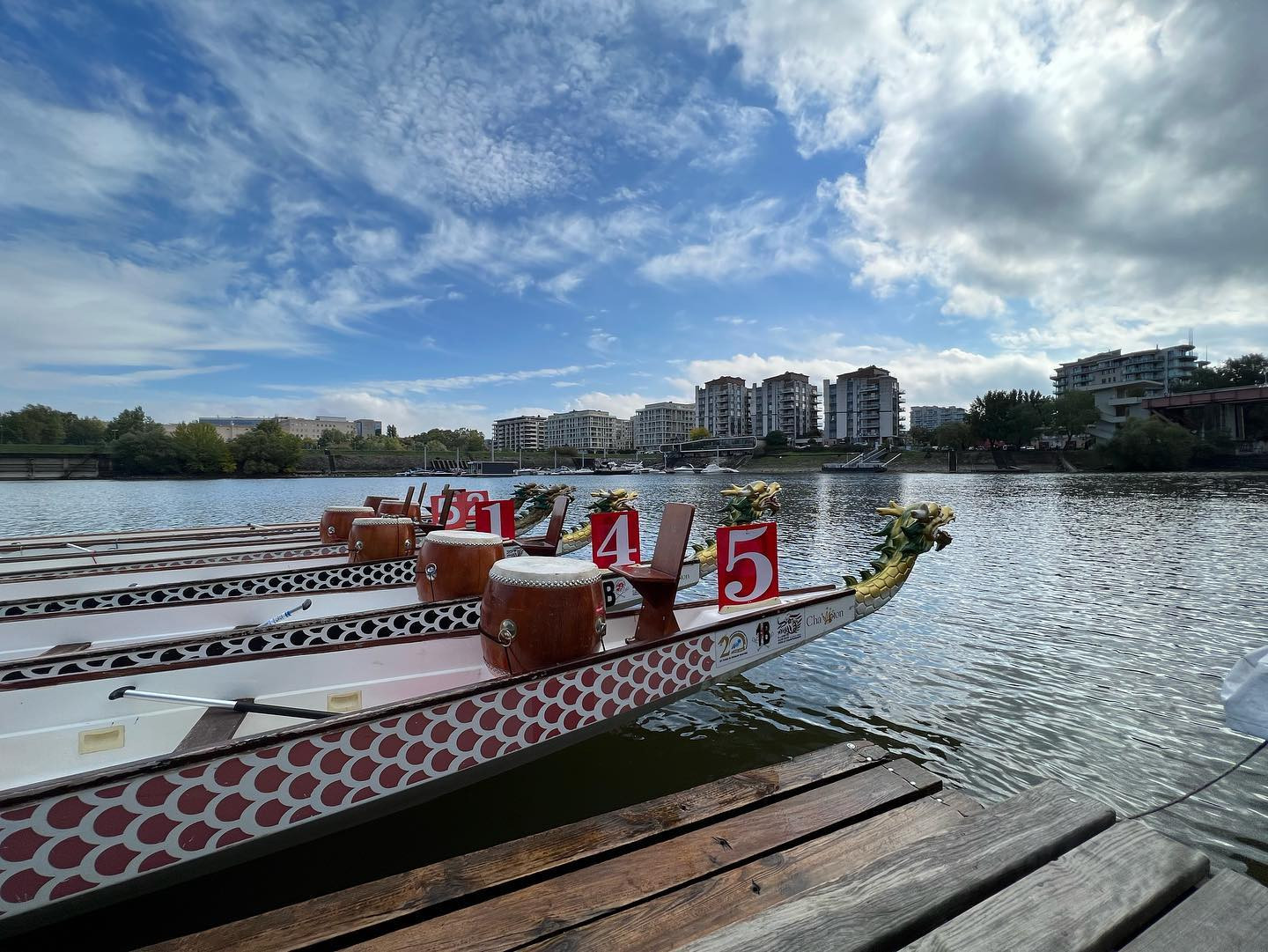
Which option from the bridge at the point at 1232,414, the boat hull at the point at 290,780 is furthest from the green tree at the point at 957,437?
the boat hull at the point at 290,780

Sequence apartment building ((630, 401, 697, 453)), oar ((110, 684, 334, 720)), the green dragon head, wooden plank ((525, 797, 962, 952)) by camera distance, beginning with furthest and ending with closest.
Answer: apartment building ((630, 401, 697, 453)) → the green dragon head → oar ((110, 684, 334, 720)) → wooden plank ((525, 797, 962, 952))

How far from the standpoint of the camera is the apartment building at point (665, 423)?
191 meters

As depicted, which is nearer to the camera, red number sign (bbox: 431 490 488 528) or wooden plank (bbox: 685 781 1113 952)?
wooden plank (bbox: 685 781 1113 952)

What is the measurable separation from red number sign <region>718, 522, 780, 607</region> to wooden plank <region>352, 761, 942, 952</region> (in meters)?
2.33

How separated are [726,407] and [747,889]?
17047cm

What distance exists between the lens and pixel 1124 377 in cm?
13350

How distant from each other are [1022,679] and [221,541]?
588 inches

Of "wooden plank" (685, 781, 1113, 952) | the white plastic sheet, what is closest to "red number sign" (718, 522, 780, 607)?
the white plastic sheet

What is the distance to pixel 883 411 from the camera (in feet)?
454

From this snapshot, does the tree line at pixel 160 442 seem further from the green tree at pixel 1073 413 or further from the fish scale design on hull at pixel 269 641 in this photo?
the green tree at pixel 1073 413

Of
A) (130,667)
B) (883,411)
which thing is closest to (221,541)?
(130,667)

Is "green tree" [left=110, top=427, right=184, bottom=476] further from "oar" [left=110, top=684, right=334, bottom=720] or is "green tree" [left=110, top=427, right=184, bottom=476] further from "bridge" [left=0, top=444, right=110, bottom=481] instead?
"oar" [left=110, top=684, right=334, bottom=720]

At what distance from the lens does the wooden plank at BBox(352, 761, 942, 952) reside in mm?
2357

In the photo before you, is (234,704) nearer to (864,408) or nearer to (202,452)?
(202,452)
